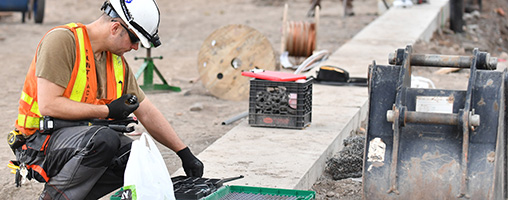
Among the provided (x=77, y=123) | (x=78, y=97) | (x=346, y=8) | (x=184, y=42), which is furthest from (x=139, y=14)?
(x=346, y=8)

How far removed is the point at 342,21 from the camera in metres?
15.5

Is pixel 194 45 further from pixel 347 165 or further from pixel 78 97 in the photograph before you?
pixel 78 97

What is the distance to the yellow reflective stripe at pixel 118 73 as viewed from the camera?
4.18m

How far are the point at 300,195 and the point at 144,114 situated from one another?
41.0 inches

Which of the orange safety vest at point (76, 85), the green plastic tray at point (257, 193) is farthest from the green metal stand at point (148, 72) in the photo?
the green plastic tray at point (257, 193)

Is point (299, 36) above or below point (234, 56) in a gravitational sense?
above

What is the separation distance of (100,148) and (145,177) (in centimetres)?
41

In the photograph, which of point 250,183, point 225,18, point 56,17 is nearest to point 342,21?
point 225,18

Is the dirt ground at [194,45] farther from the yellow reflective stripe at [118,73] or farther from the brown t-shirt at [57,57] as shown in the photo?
the brown t-shirt at [57,57]

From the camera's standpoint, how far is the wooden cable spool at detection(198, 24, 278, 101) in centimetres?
819

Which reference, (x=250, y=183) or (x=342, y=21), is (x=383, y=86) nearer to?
(x=250, y=183)

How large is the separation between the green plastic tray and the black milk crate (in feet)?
6.09

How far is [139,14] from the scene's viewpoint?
3945mm

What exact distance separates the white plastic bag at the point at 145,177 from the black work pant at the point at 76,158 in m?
0.36
